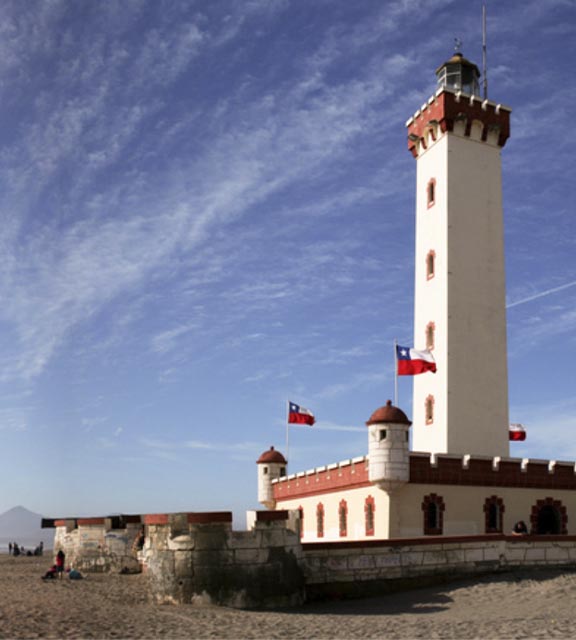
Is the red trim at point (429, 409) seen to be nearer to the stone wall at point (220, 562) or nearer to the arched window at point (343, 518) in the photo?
the arched window at point (343, 518)

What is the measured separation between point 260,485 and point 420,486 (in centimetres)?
1527

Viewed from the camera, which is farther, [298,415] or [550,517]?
[298,415]

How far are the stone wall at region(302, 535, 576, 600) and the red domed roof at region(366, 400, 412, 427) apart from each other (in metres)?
5.50

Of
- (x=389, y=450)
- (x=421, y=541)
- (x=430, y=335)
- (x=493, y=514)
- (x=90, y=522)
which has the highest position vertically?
(x=430, y=335)

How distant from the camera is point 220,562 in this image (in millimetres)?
20812

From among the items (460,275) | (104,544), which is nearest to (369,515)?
(104,544)

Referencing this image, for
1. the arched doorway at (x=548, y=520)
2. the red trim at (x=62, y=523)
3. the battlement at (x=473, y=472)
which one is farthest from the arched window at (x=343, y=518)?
the red trim at (x=62, y=523)

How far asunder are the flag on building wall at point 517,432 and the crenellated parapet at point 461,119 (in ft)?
44.2

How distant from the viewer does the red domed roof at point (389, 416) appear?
2914 centimetres

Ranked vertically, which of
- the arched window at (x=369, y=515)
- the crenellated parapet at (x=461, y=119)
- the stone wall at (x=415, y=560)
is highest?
the crenellated parapet at (x=461, y=119)

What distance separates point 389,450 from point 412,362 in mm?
4797

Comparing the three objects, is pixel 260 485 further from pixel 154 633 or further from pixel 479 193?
pixel 154 633

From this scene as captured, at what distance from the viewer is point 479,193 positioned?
121 feet

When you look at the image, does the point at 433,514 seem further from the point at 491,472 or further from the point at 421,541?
the point at 421,541
